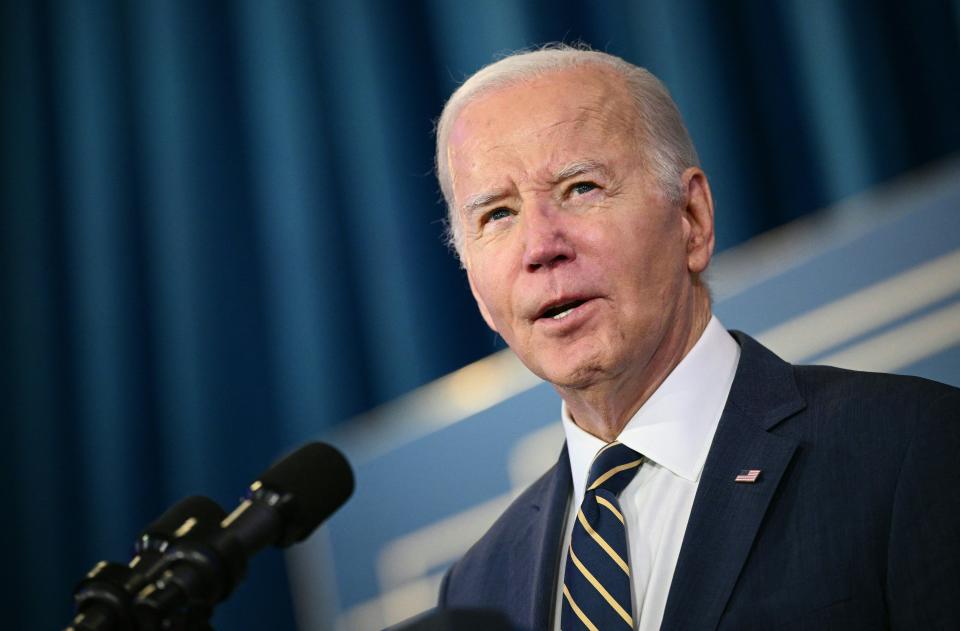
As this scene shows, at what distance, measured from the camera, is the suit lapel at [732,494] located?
1.29m

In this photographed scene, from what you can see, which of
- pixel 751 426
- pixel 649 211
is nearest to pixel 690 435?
pixel 751 426

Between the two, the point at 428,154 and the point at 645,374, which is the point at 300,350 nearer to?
the point at 428,154

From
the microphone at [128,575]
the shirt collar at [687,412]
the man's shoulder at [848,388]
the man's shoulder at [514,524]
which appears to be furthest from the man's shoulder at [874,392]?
the microphone at [128,575]

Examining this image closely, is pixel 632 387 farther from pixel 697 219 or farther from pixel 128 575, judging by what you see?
pixel 128 575

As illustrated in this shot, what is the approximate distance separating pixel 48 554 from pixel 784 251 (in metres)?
2.16

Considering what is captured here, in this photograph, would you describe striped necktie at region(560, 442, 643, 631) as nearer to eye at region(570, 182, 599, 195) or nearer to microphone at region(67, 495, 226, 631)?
eye at region(570, 182, 599, 195)

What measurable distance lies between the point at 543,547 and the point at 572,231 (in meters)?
0.47

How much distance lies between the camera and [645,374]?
158 cm

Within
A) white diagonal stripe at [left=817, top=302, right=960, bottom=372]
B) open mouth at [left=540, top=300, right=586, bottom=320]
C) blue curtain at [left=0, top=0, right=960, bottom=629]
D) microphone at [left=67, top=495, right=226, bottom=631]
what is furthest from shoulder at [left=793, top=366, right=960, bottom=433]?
microphone at [left=67, top=495, right=226, bottom=631]

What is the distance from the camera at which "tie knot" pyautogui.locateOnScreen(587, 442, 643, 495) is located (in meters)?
1.51

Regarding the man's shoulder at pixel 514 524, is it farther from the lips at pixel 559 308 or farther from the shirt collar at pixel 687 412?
the lips at pixel 559 308

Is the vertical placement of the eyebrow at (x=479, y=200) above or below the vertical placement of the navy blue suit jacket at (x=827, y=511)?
above

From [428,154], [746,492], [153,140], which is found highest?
[153,140]

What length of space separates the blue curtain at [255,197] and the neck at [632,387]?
474mm
